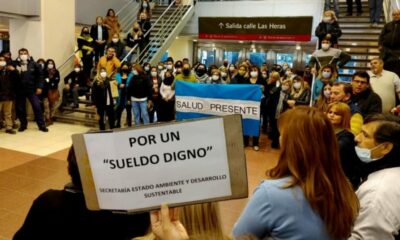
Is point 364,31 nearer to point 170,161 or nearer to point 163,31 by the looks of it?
point 163,31

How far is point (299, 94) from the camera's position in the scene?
721 cm

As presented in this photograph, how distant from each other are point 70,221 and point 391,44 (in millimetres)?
6704

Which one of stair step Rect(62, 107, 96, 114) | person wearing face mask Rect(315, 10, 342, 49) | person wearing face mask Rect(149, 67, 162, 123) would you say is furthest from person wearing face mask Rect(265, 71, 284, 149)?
stair step Rect(62, 107, 96, 114)

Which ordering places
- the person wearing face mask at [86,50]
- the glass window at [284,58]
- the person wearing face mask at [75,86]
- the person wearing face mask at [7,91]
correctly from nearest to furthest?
the person wearing face mask at [7,91]
the person wearing face mask at [75,86]
the person wearing face mask at [86,50]
the glass window at [284,58]

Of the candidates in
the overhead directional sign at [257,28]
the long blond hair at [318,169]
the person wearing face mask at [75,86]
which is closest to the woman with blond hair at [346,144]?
the long blond hair at [318,169]

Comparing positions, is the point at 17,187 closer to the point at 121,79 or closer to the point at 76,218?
the point at 76,218

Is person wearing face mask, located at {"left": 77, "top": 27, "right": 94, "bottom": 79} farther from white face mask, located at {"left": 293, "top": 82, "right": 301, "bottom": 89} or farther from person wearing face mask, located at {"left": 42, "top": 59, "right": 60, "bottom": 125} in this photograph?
white face mask, located at {"left": 293, "top": 82, "right": 301, "bottom": 89}

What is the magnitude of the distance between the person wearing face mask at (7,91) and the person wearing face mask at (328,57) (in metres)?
6.43

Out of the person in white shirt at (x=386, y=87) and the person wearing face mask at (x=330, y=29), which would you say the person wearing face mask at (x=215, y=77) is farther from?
the person in white shirt at (x=386, y=87)

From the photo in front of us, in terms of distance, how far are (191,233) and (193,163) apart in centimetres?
29

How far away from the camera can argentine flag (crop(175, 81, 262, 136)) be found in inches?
287

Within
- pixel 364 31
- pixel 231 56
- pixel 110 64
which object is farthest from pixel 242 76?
pixel 231 56

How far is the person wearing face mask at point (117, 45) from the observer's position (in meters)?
10.8

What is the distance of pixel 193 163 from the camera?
4.03ft
